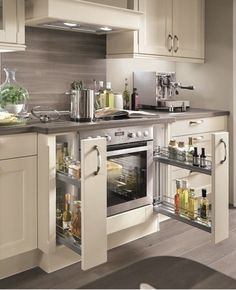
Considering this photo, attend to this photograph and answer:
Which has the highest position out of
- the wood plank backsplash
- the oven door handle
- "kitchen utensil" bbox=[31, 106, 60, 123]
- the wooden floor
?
the wood plank backsplash

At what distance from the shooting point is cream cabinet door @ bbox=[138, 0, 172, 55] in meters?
3.18

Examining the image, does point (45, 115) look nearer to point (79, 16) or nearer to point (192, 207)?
point (79, 16)

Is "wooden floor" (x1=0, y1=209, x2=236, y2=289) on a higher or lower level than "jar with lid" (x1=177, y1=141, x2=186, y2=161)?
lower

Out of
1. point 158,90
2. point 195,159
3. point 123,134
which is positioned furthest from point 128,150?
point 158,90

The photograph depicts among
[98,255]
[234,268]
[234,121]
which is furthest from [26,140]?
[234,121]

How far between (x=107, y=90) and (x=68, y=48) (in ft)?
1.50

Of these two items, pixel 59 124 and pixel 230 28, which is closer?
pixel 59 124

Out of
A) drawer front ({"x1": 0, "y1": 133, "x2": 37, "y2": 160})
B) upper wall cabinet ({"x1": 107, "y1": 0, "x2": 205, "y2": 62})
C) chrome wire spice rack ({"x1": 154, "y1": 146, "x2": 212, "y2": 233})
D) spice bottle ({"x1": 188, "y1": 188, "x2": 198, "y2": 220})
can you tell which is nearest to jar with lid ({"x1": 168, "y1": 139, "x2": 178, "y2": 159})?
chrome wire spice rack ({"x1": 154, "y1": 146, "x2": 212, "y2": 233})

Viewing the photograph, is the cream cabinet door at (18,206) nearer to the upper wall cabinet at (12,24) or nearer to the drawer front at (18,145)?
the drawer front at (18,145)

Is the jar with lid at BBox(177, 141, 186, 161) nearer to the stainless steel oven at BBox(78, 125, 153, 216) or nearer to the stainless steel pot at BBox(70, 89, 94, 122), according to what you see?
the stainless steel oven at BBox(78, 125, 153, 216)

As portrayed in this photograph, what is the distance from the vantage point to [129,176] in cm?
280

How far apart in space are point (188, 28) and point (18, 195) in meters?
2.20

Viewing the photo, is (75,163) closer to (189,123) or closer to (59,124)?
(59,124)

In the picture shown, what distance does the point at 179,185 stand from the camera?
271 cm
